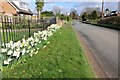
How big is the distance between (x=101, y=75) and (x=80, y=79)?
3.95ft

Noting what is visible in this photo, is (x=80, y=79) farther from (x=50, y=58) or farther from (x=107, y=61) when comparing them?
(x=107, y=61)

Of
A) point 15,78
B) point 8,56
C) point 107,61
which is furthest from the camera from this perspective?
point 107,61

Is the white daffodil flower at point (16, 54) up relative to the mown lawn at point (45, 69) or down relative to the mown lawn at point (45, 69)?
up

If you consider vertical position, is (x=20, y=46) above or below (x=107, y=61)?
above

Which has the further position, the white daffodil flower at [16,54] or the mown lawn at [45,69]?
the white daffodil flower at [16,54]

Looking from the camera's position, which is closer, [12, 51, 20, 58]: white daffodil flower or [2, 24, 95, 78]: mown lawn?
[2, 24, 95, 78]: mown lawn

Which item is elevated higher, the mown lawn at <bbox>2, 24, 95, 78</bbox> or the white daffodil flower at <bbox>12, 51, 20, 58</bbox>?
the white daffodil flower at <bbox>12, 51, 20, 58</bbox>

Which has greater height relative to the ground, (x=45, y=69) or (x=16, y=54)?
(x=16, y=54)

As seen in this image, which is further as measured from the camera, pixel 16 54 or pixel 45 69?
pixel 45 69

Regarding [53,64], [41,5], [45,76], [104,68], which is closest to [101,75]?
[104,68]

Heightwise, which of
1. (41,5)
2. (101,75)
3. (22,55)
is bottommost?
(101,75)

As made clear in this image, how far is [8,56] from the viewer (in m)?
5.45

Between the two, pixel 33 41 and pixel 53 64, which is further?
pixel 33 41

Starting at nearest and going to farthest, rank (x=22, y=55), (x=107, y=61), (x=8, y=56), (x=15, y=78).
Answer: (x=15, y=78)
(x=8, y=56)
(x=22, y=55)
(x=107, y=61)
